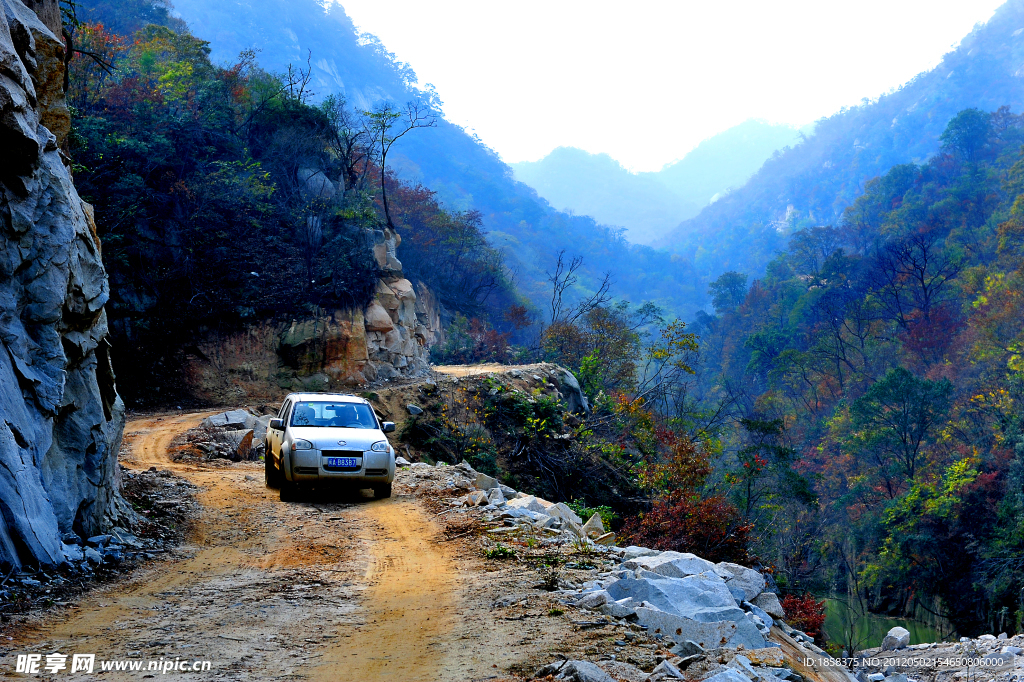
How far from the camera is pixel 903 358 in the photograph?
46156 millimetres

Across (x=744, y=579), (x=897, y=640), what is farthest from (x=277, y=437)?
(x=897, y=640)

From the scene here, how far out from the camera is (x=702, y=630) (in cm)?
477

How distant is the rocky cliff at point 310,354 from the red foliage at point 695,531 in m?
11.9

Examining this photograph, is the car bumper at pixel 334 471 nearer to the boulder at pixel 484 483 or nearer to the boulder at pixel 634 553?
the boulder at pixel 484 483

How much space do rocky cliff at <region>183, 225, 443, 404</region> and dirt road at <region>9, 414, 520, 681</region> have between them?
45.4ft

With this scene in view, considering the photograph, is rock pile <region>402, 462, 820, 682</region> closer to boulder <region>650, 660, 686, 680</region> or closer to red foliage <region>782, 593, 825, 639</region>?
boulder <region>650, 660, 686, 680</region>

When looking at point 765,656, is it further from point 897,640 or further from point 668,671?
point 897,640

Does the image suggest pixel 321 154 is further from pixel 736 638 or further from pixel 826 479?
pixel 826 479

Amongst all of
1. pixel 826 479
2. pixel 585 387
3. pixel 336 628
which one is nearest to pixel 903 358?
pixel 826 479

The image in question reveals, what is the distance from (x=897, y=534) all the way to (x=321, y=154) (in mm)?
28370

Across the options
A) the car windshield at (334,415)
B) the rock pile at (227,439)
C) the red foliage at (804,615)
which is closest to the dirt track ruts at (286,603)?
the car windshield at (334,415)

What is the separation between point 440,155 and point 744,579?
10644 cm

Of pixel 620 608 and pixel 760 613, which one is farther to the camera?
pixel 760 613

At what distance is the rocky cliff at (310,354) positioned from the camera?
879 inches
